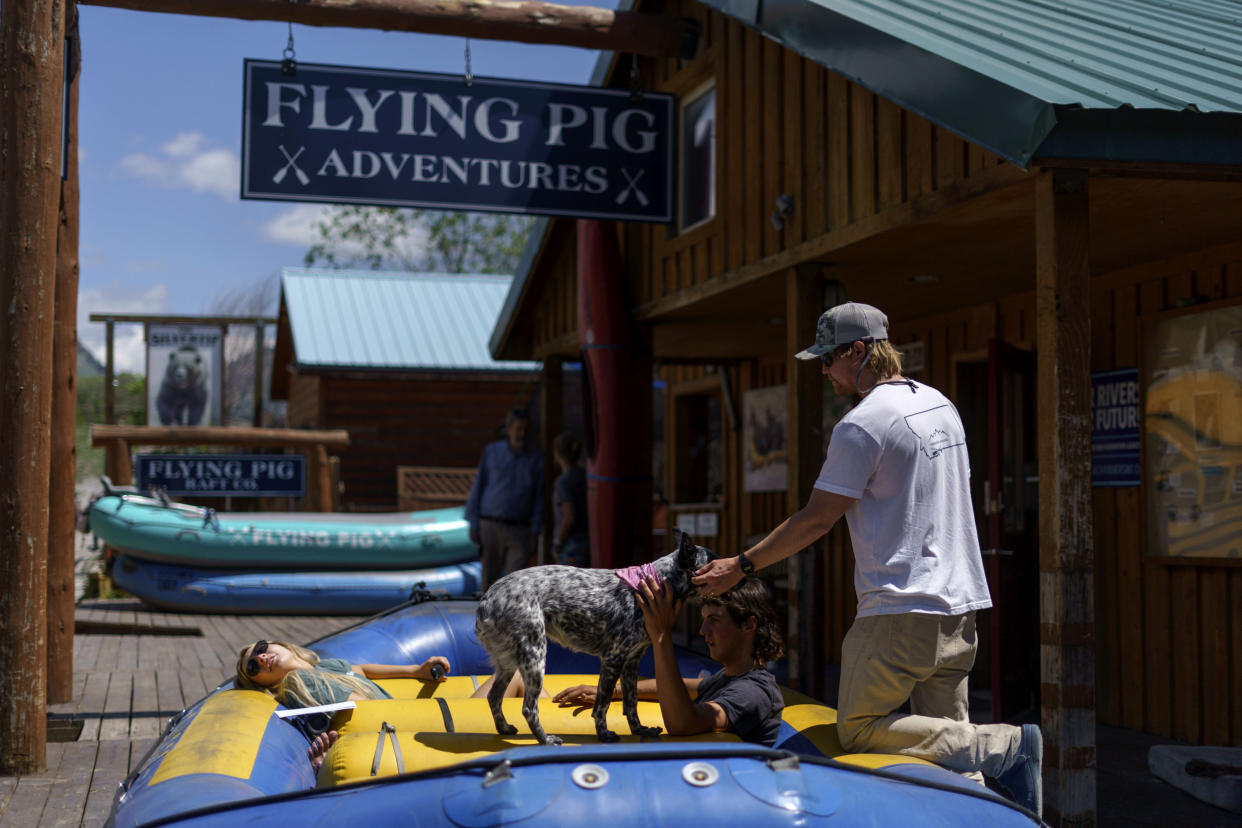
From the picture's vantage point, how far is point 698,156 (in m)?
9.33

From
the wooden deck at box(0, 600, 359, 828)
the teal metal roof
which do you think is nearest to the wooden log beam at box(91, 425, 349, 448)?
the wooden deck at box(0, 600, 359, 828)

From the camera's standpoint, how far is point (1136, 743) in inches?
271

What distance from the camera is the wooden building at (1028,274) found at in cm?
464

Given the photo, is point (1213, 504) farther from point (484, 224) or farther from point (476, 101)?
point (484, 224)

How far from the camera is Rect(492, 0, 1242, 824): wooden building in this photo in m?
4.64

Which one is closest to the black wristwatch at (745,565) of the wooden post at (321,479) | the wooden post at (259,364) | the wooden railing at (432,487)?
the wooden post at (321,479)

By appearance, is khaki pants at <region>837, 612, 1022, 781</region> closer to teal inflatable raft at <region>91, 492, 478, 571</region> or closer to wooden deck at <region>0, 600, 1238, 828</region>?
wooden deck at <region>0, 600, 1238, 828</region>

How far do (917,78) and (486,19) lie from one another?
3.60 metres

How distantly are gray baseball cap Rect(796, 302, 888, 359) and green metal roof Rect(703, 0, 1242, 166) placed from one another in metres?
1.13

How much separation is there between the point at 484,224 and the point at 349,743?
4118cm

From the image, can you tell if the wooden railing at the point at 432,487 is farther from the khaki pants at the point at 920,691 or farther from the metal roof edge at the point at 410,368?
the khaki pants at the point at 920,691

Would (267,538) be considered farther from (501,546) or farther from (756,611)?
(756,611)

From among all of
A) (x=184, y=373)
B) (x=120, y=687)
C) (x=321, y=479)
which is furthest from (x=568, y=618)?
(x=184, y=373)

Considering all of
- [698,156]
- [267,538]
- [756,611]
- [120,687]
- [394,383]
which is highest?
[698,156]
